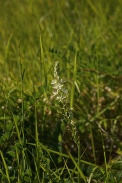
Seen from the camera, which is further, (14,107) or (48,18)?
(48,18)

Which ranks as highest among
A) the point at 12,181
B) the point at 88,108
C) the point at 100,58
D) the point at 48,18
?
the point at 48,18

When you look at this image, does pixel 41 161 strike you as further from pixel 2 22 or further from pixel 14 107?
pixel 2 22

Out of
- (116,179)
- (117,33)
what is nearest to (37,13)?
(117,33)

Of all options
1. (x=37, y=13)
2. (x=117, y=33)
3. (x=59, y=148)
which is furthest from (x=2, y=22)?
(x=59, y=148)

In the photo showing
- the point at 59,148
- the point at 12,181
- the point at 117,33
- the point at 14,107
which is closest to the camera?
the point at 12,181

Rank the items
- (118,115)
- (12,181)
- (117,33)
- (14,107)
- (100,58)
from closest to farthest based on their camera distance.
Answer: (12,181), (14,107), (118,115), (100,58), (117,33)

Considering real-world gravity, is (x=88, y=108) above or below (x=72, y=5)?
below

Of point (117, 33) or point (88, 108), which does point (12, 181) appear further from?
point (117, 33)
